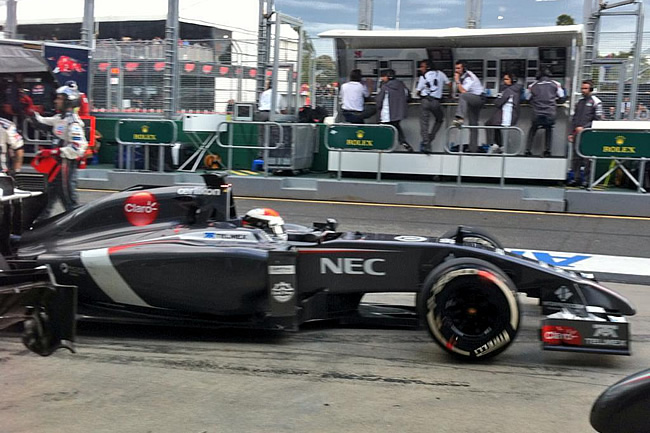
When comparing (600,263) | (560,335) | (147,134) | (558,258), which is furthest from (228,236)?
(147,134)

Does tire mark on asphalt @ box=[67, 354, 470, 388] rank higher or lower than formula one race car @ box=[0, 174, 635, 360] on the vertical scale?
lower

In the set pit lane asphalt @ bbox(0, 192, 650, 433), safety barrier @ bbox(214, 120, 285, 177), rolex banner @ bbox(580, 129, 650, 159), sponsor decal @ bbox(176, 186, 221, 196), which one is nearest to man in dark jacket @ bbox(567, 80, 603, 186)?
rolex banner @ bbox(580, 129, 650, 159)

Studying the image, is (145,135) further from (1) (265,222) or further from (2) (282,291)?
(2) (282,291)

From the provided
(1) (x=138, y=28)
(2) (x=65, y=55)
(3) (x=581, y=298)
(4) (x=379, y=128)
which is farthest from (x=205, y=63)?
(3) (x=581, y=298)

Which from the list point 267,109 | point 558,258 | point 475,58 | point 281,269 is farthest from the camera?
point 267,109

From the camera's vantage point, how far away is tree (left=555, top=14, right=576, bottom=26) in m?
14.8

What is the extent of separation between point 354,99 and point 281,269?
10215 millimetres

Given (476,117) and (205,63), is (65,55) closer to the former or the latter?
(205,63)

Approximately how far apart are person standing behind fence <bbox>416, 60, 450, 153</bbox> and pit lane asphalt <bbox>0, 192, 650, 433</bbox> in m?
8.79

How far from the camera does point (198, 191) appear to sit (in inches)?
223

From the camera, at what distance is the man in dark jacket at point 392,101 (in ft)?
47.5

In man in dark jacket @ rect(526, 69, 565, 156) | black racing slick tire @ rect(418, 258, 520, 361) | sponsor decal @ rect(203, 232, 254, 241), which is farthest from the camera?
man in dark jacket @ rect(526, 69, 565, 156)

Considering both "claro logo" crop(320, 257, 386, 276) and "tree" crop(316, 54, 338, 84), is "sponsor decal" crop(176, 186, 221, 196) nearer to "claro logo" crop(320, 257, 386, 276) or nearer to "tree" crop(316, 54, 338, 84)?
"claro logo" crop(320, 257, 386, 276)

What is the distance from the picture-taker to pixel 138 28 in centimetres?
2341
